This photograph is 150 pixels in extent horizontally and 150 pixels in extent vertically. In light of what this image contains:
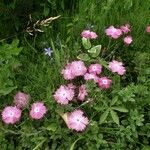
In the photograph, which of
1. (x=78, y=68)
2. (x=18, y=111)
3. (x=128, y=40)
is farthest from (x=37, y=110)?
(x=128, y=40)

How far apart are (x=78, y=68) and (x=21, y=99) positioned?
0.36 meters

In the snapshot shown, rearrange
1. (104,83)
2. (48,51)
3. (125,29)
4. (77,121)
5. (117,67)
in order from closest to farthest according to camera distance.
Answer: (77,121)
(104,83)
(117,67)
(48,51)
(125,29)

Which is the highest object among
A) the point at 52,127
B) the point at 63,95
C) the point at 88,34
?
the point at 88,34

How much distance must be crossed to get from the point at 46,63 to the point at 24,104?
14.5 inches

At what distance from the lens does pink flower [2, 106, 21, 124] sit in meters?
2.57

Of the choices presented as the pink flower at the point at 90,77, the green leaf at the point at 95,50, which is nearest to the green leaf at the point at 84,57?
the green leaf at the point at 95,50

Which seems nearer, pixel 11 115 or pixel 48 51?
pixel 11 115

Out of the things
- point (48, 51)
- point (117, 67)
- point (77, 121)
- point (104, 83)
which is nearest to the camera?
point (77, 121)

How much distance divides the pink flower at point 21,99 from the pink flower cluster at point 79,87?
18 cm

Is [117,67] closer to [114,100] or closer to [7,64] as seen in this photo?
[114,100]

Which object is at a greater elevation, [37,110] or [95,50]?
[95,50]

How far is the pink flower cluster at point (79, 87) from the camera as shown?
2.51 m

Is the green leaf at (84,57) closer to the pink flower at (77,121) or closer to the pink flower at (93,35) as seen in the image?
the pink flower at (93,35)

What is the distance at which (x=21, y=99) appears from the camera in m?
2.66
